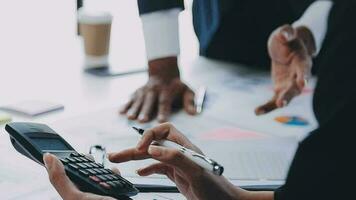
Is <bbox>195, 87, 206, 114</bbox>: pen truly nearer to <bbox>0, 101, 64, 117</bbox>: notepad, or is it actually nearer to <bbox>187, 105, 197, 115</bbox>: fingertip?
<bbox>187, 105, 197, 115</bbox>: fingertip

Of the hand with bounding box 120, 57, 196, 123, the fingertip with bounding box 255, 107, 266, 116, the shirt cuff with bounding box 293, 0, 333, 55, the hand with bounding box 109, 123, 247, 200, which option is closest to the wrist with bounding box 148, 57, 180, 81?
the hand with bounding box 120, 57, 196, 123

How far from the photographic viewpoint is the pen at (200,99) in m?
1.20

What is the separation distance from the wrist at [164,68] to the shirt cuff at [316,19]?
0.32 meters

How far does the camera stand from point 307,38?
1339mm

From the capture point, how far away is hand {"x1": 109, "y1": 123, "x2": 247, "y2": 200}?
2.15 ft

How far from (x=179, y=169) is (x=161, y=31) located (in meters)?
0.71

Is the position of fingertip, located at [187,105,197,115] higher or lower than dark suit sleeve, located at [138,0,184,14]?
lower

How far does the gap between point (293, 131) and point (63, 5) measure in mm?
1158

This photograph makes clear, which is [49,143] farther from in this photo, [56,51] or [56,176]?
[56,51]

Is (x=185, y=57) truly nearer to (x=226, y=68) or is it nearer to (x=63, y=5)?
(x=226, y=68)

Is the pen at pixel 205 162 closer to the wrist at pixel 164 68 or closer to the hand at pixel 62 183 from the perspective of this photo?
the hand at pixel 62 183

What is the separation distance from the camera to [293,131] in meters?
1.10

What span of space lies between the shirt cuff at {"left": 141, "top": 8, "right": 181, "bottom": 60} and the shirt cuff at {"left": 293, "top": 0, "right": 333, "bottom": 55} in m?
0.29

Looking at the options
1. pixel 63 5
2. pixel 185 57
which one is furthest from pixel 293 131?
pixel 63 5
